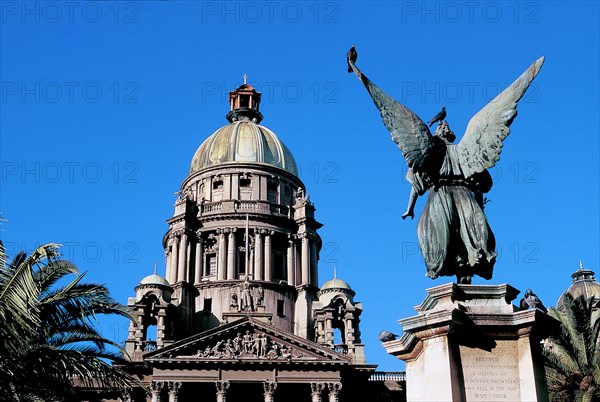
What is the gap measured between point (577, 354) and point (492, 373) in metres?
17.3

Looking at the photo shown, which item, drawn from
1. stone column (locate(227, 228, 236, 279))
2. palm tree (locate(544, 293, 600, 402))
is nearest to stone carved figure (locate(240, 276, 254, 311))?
stone column (locate(227, 228, 236, 279))

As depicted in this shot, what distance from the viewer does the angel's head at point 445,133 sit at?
1217 cm

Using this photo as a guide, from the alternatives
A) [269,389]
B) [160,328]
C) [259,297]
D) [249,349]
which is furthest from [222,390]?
[259,297]

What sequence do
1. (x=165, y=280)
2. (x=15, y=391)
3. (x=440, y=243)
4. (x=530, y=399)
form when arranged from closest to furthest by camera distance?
(x=530, y=399)
(x=440, y=243)
(x=15, y=391)
(x=165, y=280)

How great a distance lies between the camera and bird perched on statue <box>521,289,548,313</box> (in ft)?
35.5

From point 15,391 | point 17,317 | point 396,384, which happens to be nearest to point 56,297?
point 15,391

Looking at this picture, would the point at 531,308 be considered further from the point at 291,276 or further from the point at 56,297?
the point at 291,276

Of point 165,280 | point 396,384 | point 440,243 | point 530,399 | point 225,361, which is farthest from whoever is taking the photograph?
point 165,280

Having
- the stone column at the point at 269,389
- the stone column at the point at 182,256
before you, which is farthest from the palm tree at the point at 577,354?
the stone column at the point at 182,256

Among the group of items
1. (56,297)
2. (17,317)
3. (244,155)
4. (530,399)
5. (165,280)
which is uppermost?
(244,155)

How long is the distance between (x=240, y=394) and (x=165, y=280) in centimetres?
1217

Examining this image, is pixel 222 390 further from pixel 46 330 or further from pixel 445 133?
pixel 445 133

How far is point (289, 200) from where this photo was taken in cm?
7075

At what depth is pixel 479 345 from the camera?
34.8 feet
